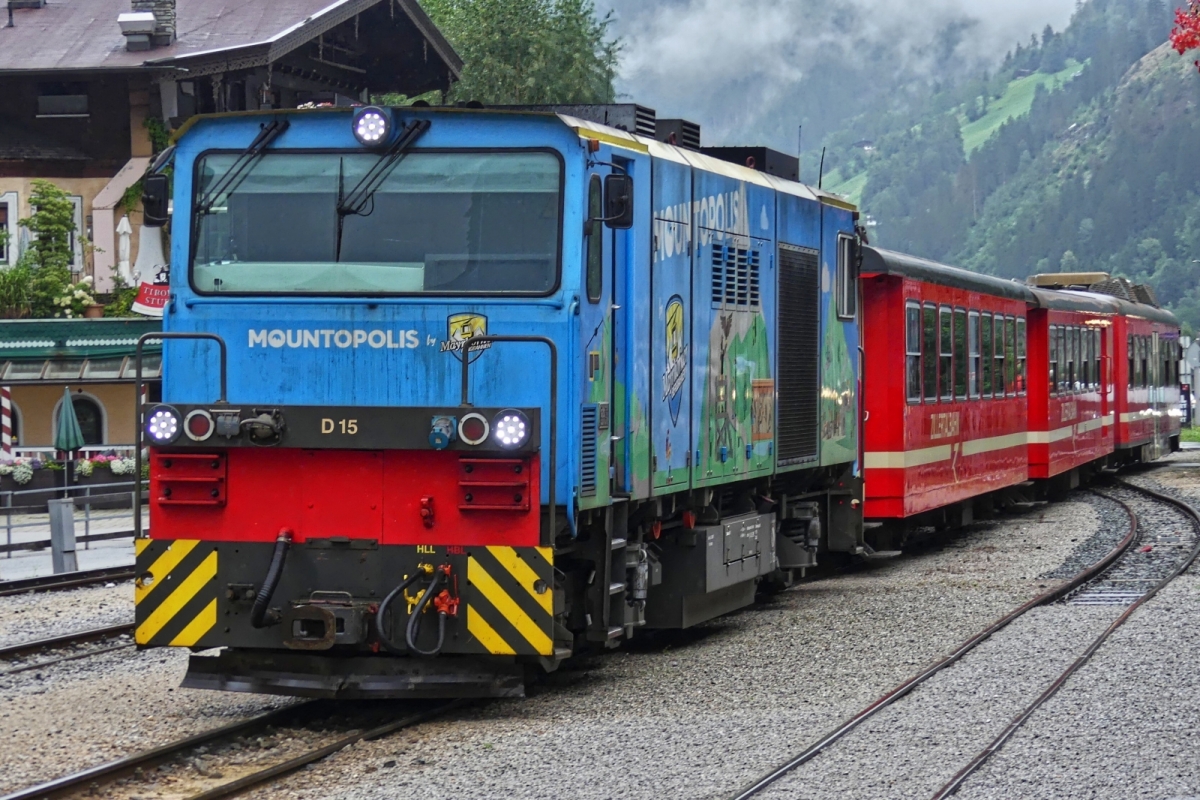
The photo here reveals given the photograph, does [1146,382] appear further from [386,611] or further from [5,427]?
[386,611]

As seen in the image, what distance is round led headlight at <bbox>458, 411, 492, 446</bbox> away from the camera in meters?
8.79

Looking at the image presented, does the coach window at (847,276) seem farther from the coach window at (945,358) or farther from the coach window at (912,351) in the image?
the coach window at (945,358)

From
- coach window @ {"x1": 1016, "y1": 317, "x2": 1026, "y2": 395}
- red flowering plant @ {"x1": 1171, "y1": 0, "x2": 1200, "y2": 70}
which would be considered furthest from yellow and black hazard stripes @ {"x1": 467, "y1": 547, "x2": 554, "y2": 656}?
coach window @ {"x1": 1016, "y1": 317, "x2": 1026, "y2": 395}

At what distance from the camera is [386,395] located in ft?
30.4

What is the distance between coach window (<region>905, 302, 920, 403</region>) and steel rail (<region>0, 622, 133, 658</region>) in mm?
8401

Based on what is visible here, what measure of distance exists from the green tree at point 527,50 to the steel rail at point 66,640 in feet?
130

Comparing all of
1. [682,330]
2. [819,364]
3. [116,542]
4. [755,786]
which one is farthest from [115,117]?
[755,786]

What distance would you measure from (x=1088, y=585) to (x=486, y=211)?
A: 28.7 ft

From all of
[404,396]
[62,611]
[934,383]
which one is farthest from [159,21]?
[404,396]

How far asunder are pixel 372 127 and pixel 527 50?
148 feet

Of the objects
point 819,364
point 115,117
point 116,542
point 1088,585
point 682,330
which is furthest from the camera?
point 115,117

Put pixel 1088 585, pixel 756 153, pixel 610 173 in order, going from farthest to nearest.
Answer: pixel 1088 585, pixel 756 153, pixel 610 173

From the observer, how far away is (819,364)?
1406cm

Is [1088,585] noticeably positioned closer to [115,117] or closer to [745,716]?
[745,716]
